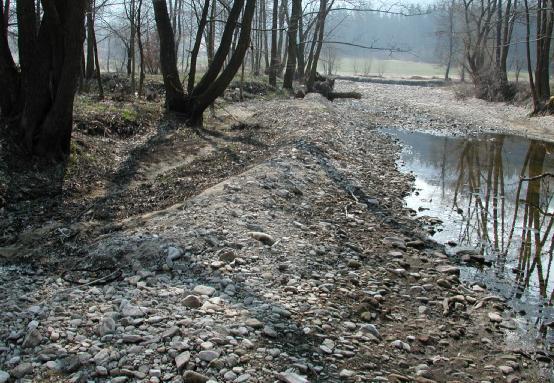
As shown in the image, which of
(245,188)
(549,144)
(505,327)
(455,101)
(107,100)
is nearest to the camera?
(505,327)

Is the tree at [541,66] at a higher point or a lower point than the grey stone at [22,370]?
higher

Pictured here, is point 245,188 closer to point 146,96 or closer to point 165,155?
point 165,155

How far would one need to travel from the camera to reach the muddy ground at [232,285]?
13.6ft

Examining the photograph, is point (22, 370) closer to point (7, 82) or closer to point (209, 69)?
point (7, 82)

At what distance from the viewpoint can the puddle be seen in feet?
21.3

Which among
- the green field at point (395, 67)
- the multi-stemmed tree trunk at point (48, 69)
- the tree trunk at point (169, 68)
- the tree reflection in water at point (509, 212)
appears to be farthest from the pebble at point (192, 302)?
the green field at point (395, 67)

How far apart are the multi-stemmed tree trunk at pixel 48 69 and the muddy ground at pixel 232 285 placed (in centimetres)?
79

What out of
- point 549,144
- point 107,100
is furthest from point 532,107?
point 107,100

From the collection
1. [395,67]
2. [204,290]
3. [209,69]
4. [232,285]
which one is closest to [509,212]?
[232,285]

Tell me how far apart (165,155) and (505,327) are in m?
7.47

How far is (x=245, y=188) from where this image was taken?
8203 mm

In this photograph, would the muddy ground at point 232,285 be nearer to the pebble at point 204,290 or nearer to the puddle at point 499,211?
the pebble at point 204,290

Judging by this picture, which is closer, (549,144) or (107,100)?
(107,100)

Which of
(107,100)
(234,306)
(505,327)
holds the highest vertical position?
(107,100)
